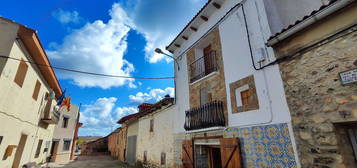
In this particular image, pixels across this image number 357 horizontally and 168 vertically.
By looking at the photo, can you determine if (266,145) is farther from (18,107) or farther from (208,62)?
(18,107)

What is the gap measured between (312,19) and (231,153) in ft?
12.6

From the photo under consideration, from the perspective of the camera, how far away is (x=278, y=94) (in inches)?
156

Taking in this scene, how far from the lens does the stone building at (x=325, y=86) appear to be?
9.41 ft

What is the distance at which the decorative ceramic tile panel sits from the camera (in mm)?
3590

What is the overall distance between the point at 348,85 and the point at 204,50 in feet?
17.8

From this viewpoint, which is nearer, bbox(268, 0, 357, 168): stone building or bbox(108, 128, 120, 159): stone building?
bbox(268, 0, 357, 168): stone building

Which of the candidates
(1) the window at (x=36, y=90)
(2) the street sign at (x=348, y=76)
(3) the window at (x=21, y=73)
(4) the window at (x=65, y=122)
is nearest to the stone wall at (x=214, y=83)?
(2) the street sign at (x=348, y=76)

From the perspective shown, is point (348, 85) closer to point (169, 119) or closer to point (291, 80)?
point (291, 80)

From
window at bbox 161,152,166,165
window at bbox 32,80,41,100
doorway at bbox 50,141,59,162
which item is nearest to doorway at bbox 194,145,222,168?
window at bbox 161,152,166,165

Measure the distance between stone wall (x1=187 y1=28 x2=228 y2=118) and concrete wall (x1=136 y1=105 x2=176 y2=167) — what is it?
2023mm

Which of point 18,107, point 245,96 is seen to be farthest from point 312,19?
point 18,107

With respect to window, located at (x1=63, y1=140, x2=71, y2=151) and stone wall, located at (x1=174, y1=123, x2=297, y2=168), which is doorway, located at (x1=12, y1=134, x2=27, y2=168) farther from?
window, located at (x1=63, y1=140, x2=71, y2=151)

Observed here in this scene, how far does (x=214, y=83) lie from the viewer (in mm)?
6160

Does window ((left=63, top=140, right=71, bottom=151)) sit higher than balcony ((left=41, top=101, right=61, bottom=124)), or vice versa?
balcony ((left=41, top=101, right=61, bottom=124))
